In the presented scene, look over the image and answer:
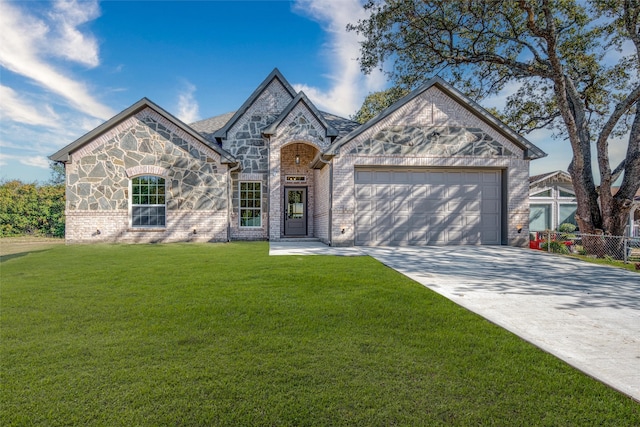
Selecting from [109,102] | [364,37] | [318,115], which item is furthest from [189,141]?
[109,102]

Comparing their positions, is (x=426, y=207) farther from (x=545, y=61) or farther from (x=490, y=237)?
(x=545, y=61)

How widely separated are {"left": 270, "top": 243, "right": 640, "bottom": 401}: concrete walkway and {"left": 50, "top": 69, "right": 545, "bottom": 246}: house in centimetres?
288

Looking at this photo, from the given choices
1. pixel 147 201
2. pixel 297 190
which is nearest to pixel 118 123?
pixel 147 201

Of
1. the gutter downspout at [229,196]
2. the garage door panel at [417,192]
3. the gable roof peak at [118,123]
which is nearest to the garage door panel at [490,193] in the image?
the garage door panel at [417,192]

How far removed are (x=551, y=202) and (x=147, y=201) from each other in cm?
2471

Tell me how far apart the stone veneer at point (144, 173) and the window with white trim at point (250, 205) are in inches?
53.5

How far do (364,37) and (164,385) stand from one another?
16.0m

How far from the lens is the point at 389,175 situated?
12.3m

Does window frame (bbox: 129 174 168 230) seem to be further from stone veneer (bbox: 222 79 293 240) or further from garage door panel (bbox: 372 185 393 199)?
garage door panel (bbox: 372 185 393 199)

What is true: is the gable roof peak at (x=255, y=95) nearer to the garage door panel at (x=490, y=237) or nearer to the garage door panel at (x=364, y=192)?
the garage door panel at (x=364, y=192)

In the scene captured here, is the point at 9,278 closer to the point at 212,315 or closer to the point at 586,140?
the point at 212,315

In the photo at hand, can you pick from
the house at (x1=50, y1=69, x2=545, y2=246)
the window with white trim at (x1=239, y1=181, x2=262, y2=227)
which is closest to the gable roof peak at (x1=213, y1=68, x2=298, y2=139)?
the house at (x1=50, y1=69, x2=545, y2=246)

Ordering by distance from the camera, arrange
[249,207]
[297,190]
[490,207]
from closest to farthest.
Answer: [490,207] < [249,207] < [297,190]

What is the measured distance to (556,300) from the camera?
502cm
